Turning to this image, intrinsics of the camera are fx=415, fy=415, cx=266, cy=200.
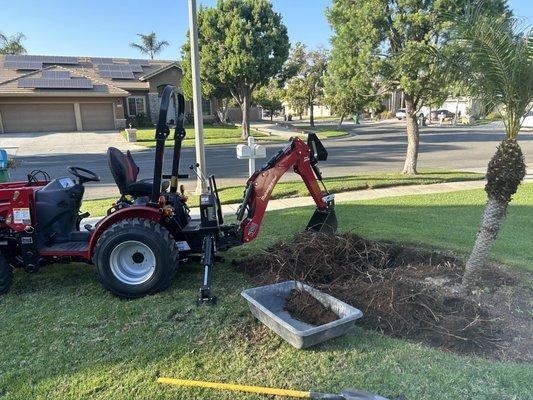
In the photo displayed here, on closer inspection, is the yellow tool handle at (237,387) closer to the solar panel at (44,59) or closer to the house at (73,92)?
the house at (73,92)

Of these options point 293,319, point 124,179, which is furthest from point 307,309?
point 124,179

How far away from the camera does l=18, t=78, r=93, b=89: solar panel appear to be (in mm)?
31688

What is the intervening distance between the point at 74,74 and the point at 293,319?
36.4 m

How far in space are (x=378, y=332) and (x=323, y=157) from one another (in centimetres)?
262

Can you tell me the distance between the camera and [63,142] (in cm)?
2664

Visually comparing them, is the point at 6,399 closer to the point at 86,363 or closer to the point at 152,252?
the point at 86,363

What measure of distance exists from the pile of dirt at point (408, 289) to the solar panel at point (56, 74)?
34.0 m

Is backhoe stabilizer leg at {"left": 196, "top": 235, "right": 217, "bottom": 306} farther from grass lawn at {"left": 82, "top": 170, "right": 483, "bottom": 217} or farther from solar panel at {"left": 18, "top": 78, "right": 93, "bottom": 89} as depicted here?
solar panel at {"left": 18, "top": 78, "right": 93, "bottom": 89}

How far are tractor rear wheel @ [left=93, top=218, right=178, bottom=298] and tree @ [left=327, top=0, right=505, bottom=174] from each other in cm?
739

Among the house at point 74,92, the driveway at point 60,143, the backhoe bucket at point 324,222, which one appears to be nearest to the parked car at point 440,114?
the house at point 74,92

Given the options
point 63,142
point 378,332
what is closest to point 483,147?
point 378,332

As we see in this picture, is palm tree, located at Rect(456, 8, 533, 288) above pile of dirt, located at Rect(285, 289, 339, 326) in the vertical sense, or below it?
above

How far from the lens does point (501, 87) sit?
13.6ft

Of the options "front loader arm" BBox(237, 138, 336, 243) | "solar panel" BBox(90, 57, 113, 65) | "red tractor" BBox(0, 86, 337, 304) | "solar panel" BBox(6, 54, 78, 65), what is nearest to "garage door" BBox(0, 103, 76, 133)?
"solar panel" BBox(6, 54, 78, 65)
